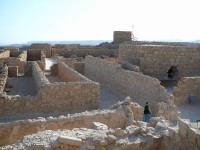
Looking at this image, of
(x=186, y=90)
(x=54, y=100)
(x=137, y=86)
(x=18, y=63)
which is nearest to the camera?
(x=54, y=100)

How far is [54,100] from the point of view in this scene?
403 inches

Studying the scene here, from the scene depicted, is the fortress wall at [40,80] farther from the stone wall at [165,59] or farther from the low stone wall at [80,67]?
the low stone wall at [80,67]

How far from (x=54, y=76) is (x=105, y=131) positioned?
46.2ft

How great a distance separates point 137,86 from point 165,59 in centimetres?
505

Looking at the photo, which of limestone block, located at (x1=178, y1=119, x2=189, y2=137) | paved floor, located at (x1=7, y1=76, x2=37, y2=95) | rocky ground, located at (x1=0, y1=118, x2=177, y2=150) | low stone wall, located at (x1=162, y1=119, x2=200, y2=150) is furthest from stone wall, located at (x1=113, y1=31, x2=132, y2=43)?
limestone block, located at (x1=178, y1=119, x2=189, y2=137)

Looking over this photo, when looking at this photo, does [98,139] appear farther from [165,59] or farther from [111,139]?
[165,59]

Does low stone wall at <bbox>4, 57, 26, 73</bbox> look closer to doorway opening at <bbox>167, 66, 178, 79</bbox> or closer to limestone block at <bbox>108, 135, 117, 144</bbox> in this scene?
doorway opening at <bbox>167, 66, 178, 79</bbox>

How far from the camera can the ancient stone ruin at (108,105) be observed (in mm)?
5277

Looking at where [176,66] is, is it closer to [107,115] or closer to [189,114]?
[189,114]

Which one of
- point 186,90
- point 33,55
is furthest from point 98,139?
point 33,55

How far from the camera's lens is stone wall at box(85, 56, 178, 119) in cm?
986

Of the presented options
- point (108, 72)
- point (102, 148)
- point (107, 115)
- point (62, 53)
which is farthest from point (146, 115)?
point (62, 53)

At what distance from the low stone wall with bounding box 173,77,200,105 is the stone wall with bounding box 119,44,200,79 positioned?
3667 millimetres

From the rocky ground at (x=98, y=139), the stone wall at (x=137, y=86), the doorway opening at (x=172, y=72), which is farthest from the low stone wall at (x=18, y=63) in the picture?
the rocky ground at (x=98, y=139)
